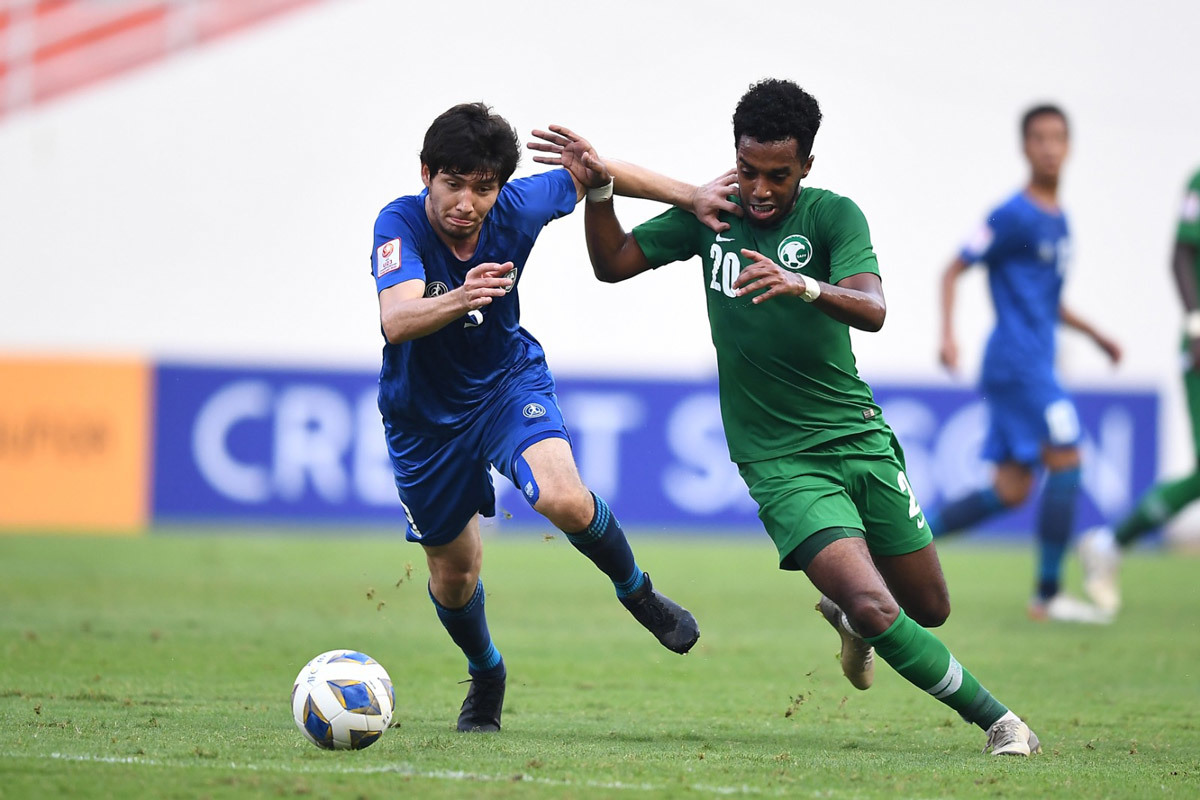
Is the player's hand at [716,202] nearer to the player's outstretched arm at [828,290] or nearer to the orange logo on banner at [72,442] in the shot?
the player's outstretched arm at [828,290]

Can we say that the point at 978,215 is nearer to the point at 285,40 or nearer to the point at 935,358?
the point at 935,358

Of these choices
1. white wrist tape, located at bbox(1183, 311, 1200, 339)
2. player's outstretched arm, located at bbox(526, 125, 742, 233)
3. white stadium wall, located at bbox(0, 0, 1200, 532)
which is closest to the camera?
player's outstretched arm, located at bbox(526, 125, 742, 233)

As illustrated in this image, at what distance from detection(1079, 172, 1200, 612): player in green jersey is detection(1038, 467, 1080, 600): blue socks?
466 millimetres

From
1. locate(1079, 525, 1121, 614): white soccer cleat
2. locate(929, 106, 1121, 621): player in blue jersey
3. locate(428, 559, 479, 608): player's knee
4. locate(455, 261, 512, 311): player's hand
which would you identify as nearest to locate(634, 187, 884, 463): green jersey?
locate(455, 261, 512, 311): player's hand

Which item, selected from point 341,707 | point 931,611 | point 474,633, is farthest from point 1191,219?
point 341,707

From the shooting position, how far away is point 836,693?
22.8ft

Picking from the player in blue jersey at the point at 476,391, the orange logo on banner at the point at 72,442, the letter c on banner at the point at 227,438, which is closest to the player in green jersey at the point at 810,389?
the player in blue jersey at the point at 476,391

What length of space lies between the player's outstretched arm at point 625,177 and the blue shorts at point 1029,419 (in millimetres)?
4491

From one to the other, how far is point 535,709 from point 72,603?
4.29 metres

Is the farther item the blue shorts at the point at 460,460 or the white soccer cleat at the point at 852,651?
the white soccer cleat at the point at 852,651

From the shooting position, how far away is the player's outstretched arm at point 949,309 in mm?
9445

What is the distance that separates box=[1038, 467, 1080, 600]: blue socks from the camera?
9633 millimetres

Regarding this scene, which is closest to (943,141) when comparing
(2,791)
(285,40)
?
(285,40)

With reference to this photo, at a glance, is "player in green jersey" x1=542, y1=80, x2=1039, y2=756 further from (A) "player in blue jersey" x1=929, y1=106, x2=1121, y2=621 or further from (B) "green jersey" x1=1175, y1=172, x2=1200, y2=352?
(B) "green jersey" x1=1175, y1=172, x2=1200, y2=352
